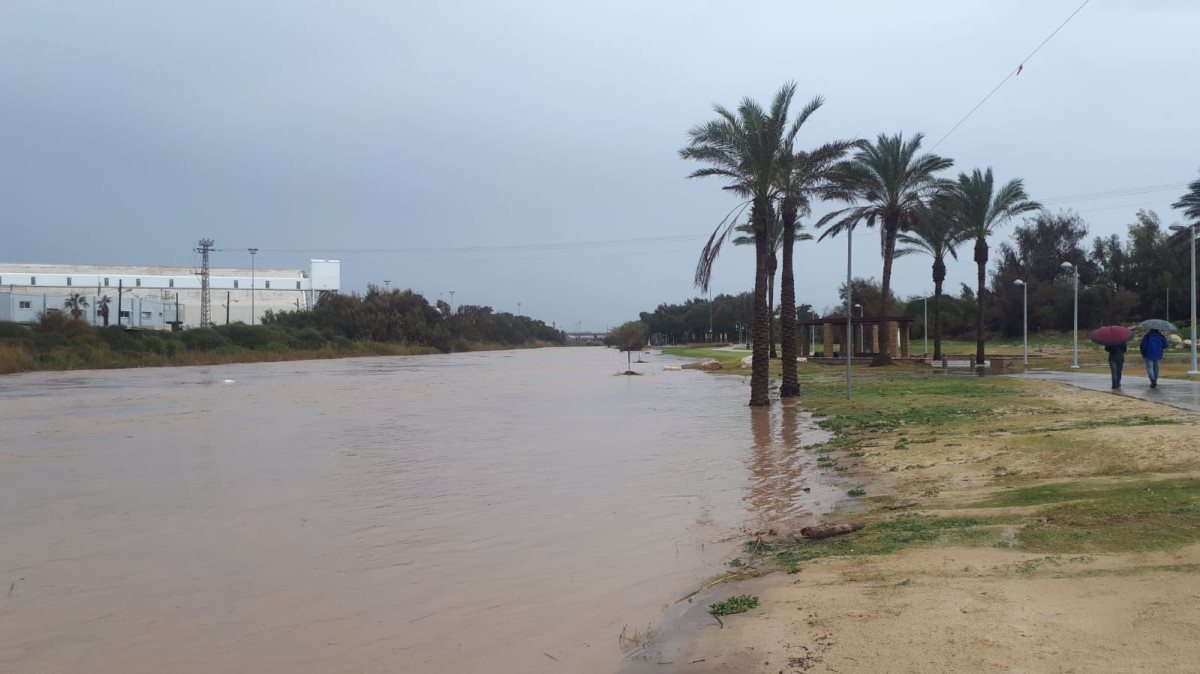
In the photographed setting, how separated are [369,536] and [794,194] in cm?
1824

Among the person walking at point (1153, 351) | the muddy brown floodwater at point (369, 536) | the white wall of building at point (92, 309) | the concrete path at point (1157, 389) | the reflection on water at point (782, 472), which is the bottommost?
the muddy brown floodwater at point (369, 536)

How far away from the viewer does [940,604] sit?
4.92 m

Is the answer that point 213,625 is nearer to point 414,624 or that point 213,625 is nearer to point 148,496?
point 414,624

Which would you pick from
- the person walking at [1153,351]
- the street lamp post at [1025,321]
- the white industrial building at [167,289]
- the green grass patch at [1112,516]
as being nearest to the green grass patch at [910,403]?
the person walking at [1153,351]

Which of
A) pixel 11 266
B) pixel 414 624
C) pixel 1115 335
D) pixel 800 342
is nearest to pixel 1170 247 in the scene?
pixel 800 342

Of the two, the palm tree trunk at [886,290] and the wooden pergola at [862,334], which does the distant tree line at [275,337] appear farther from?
the palm tree trunk at [886,290]

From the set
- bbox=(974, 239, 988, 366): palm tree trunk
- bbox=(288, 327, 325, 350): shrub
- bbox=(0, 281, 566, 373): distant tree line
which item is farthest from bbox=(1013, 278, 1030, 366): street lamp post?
bbox=(288, 327, 325, 350): shrub

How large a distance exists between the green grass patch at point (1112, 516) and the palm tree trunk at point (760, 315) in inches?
578

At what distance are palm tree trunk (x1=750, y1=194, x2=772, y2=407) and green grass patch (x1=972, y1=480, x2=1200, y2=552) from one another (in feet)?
48.2

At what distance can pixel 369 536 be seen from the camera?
28.7 feet

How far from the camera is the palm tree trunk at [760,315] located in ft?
74.8

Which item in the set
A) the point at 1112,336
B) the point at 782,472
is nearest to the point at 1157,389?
the point at 1112,336

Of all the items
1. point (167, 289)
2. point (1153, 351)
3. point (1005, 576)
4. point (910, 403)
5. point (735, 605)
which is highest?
point (167, 289)

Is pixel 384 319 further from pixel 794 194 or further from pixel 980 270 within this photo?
pixel 794 194
